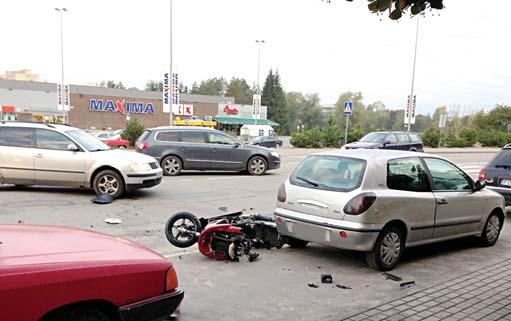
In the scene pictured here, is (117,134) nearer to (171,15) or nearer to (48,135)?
(171,15)

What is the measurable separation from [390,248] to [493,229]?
9.05ft

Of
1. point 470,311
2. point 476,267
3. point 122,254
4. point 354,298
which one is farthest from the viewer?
point 476,267

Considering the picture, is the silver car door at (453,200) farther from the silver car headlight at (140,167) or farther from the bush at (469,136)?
the bush at (469,136)

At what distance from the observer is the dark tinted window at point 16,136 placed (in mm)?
10383

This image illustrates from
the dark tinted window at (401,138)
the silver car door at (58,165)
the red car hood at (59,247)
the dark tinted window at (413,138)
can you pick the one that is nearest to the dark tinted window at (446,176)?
the red car hood at (59,247)

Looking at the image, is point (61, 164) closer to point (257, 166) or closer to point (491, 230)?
point (257, 166)

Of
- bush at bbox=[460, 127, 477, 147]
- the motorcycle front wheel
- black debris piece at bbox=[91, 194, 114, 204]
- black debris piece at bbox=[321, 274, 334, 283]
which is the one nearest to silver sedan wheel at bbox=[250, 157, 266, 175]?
black debris piece at bbox=[91, 194, 114, 204]

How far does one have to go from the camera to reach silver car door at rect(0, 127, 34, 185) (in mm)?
10258

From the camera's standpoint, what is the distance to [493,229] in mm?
7688

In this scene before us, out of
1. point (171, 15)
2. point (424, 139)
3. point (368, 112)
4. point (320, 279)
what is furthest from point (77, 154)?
point (368, 112)

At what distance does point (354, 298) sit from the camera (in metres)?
5.03

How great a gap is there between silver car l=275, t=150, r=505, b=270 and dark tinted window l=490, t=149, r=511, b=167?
10.7 ft

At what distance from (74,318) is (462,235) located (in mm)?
5999

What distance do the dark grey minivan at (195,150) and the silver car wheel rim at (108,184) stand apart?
462 cm
